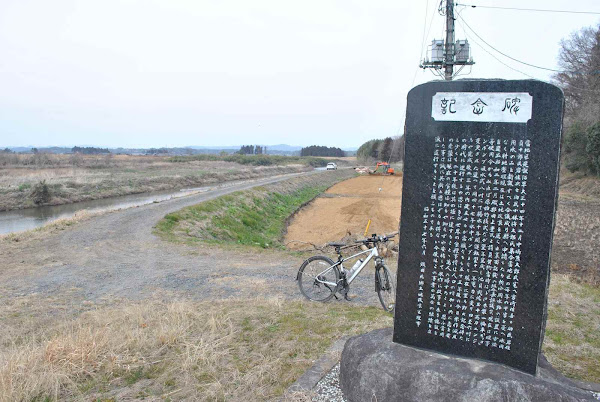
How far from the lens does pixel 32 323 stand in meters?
6.18

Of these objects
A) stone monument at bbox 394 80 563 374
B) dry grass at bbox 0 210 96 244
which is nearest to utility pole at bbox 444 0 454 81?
stone monument at bbox 394 80 563 374

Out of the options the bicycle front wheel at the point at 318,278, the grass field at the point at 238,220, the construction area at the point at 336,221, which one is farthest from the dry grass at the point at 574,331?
the grass field at the point at 238,220

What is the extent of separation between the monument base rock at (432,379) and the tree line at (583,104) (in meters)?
29.6

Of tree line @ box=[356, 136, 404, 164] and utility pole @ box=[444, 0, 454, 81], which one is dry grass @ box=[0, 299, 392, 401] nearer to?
utility pole @ box=[444, 0, 454, 81]

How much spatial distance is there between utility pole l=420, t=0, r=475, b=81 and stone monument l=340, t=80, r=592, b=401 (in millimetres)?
14832

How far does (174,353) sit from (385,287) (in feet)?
10.9

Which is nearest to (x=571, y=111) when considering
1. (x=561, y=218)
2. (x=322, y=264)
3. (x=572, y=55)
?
(x=572, y=55)

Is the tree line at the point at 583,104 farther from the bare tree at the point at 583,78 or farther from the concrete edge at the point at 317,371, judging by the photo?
the concrete edge at the point at 317,371

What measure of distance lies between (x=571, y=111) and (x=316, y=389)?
40.3m

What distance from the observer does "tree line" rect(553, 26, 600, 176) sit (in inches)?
1115

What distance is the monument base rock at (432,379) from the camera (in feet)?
10.8

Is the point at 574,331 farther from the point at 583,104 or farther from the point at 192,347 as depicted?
the point at 583,104

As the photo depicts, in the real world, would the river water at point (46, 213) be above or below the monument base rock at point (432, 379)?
below

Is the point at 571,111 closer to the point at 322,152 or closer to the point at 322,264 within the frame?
the point at 322,264
